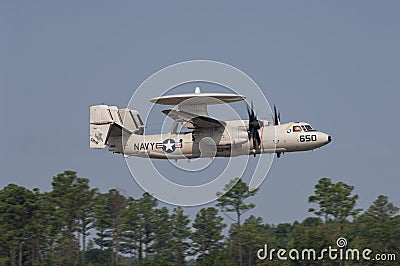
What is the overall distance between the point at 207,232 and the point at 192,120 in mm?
32046

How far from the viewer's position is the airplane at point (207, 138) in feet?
121

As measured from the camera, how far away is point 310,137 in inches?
1481

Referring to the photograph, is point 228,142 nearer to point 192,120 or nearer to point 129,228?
point 192,120

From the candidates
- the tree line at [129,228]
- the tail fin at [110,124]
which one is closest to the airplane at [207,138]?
the tail fin at [110,124]

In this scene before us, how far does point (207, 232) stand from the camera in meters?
66.6

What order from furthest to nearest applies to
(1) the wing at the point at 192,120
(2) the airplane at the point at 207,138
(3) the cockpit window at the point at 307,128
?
(3) the cockpit window at the point at 307,128, (2) the airplane at the point at 207,138, (1) the wing at the point at 192,120

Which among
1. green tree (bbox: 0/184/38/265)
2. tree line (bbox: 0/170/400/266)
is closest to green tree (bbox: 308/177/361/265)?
tree line (bbox: 0/170/400/266)

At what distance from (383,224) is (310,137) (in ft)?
113

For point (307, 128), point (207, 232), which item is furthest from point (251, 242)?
point (307, 128)

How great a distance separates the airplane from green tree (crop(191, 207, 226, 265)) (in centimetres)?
2820

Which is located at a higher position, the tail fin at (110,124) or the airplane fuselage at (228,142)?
the tail fin at (110,124)

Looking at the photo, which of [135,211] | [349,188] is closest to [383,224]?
[349,188]

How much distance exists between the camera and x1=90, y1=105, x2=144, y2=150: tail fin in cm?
3828

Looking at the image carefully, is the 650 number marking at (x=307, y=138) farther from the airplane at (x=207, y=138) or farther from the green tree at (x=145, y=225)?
the green tree at (x=145, y=225)
